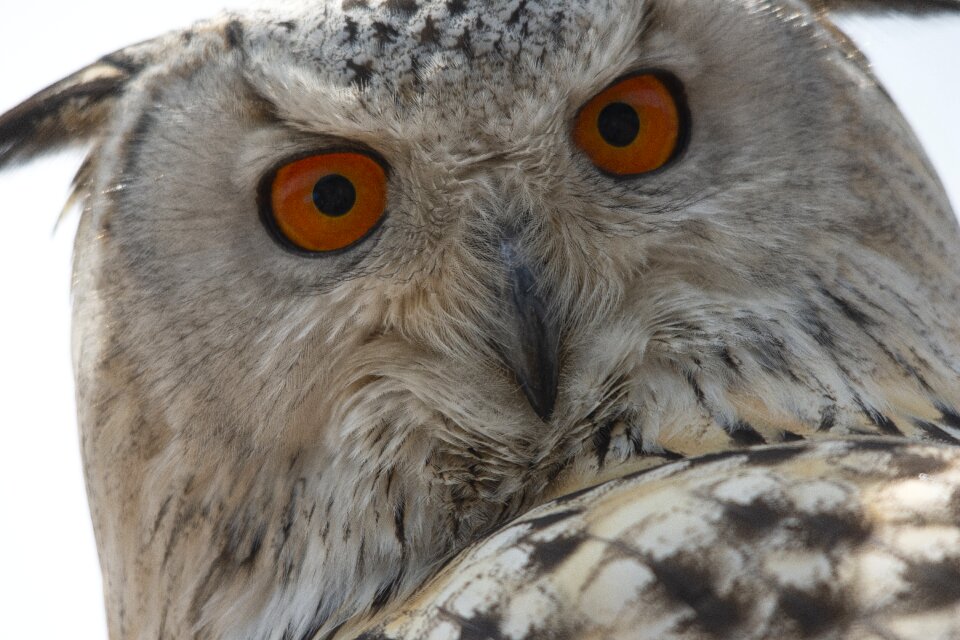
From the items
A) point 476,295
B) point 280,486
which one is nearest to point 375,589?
point 280,486

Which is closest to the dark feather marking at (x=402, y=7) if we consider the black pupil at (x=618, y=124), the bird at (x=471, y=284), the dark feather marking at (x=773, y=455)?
the bird at (x=471, y=284)

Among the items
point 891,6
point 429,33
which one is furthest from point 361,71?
point 891,6

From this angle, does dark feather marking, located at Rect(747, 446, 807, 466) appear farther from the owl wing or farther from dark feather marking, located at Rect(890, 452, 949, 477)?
dark feather marking, located at Rect(890, 452, 949, 477)

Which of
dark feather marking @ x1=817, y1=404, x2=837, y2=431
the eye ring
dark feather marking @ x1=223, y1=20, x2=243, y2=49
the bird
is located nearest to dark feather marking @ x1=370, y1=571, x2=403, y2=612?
the bird

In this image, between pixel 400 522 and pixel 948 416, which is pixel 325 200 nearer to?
pixel 400 522

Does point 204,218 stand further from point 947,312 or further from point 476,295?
point 947,312

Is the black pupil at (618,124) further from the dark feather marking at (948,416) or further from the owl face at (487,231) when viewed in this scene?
the dark feather marking at (948,416)
